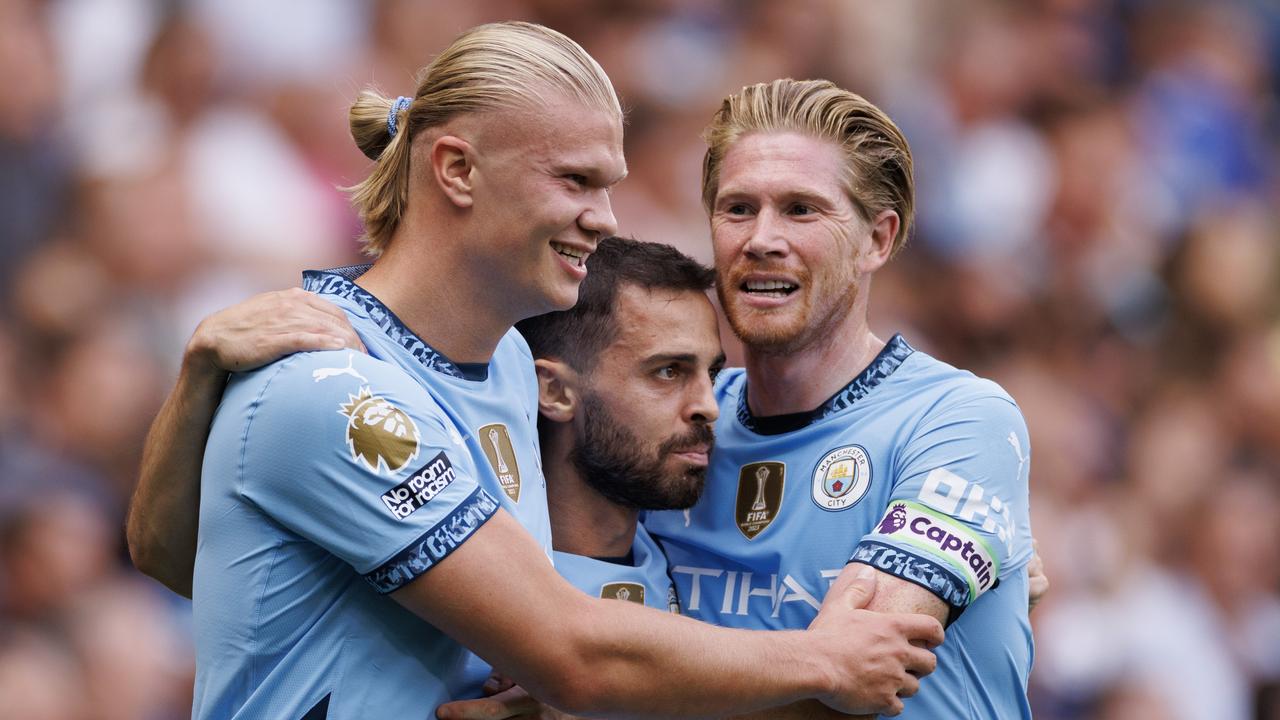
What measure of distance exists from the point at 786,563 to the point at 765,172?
109 cm

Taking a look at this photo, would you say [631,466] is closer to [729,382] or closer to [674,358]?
[674,358]

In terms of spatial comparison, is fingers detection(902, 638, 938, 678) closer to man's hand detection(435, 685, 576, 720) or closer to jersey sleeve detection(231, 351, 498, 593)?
man's hand detection(435, 685, 576, 720)

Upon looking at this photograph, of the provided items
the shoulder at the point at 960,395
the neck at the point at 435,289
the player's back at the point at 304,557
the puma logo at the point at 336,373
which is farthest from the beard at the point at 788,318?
the puma logo at the point at 336,373

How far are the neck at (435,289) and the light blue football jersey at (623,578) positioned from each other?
0.83 meters

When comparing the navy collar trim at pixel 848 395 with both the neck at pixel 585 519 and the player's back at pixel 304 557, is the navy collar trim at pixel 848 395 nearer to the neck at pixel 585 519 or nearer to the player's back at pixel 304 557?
the neck at pixel 585 519

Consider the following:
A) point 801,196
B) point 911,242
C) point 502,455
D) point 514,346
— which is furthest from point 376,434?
point 911,242

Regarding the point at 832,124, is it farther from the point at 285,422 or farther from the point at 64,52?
the point at 64,52

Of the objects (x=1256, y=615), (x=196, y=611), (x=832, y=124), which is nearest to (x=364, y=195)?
(x=196, y=611)

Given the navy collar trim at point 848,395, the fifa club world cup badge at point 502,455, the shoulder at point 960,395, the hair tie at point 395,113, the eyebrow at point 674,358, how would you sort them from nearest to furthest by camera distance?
the fifa club world cup badge at point 502,455
the hair tie at point 395,113
the shoulder at point 960,395
the navy collar trim at point 848,395
the eyebrow at point 674,358

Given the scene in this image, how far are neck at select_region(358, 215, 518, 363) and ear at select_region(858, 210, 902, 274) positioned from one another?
4.13 ft

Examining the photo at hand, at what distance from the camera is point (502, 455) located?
3908 mm

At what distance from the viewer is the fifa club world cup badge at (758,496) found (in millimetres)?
4401

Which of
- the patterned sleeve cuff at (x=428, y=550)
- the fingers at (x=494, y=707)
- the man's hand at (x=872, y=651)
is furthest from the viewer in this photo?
the man's hand at (x=872, y=651)

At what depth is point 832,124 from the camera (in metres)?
4.63
